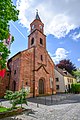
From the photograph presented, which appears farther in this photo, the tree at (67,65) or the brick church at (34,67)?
the tree at (67,65)

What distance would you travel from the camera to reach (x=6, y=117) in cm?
868

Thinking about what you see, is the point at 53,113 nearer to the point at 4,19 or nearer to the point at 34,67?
the point at 4,19

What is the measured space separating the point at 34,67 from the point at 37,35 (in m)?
8.38

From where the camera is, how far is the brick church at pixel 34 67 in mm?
26750

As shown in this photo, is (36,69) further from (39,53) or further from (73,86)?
(73,86)

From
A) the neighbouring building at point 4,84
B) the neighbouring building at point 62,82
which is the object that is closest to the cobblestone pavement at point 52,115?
the neighbouring building at point 4,84

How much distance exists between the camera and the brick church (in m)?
26.8

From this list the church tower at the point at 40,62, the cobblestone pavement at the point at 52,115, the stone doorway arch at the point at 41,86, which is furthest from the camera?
the stone doorway arch at the point at 41,86

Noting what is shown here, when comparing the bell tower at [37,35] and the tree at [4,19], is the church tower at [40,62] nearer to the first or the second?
the bell tower at [37,35]

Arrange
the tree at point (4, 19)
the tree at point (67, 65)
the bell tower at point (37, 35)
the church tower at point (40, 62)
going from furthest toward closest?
the tree at point (67, 65) → the bell tower at point (37, 35) → the church tower at point (40, 62) → the tree at point (4, 19)

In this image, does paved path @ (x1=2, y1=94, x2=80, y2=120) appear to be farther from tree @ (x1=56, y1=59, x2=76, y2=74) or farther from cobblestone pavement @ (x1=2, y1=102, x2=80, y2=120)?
tree @ (x1=56, y1=59, x2=76, y2=74)

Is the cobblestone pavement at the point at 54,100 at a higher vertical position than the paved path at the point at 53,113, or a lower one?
lower

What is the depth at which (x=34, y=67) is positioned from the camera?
28828 millimetres

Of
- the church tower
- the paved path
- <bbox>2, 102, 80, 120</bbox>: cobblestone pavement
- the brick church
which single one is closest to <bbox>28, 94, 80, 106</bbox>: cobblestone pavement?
the paved path
